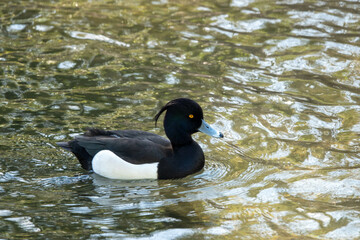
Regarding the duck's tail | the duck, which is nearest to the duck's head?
the duck

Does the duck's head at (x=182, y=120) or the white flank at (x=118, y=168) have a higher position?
the duck's head at (x=182, y=120)

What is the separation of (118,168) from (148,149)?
17.0 inches

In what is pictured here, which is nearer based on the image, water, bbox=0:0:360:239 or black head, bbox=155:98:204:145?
water, bbox=0:0:360:239

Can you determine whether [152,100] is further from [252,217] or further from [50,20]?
[50,20]

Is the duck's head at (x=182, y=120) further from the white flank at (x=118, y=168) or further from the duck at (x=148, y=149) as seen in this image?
the white flank at (x=118, y=168)

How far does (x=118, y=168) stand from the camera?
24.4 ft

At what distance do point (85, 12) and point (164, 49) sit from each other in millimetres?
2907

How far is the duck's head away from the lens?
7.57 meters

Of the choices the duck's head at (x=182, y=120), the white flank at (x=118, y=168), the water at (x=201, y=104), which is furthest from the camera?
the duck's head at (x=182, y=120)

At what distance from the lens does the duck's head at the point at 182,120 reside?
24.8 ft

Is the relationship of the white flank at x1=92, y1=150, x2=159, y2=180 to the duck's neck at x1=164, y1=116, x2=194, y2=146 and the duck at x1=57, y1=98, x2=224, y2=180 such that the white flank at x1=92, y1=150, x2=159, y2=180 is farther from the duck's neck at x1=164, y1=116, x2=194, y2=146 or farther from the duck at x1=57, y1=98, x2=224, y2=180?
the duck's neck at x1=164, y1=116, x2=194, y2=146

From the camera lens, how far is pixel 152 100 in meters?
9.51

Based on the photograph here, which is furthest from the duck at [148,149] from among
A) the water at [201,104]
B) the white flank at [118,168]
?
the water at [201,104]

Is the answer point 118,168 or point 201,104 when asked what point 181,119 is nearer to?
point 118,168
